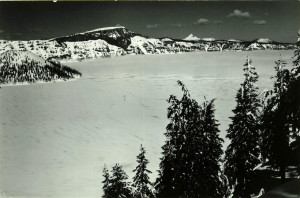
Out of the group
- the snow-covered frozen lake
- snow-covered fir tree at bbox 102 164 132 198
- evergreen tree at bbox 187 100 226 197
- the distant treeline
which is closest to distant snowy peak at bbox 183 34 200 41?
the snow-covered frozen lake

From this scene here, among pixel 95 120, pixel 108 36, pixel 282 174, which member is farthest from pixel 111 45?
pixel 282 174

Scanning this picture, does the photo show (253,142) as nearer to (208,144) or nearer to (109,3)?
(208,144)

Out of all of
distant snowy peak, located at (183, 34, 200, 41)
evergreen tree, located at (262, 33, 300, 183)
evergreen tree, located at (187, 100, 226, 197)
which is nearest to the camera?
evergreen tree, located at (187, 100, 226, 197)

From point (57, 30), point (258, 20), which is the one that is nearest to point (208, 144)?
point (258, 20)

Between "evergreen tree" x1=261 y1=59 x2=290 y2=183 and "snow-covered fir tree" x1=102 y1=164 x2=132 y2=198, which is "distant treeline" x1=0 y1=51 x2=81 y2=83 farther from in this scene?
"evergreen tree" x1=261 y1=59 x2=290 y2=183

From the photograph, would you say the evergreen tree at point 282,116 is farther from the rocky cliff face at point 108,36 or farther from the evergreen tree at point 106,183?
the evergreen tree at point 106,183
